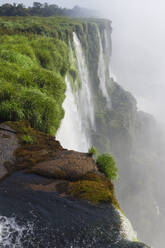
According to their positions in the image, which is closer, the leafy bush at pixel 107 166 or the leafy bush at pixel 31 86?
the leafy bush at pixel 107 166

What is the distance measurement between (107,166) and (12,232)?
9.32ft

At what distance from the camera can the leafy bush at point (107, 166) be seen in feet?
17.3

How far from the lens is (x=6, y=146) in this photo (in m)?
5.48

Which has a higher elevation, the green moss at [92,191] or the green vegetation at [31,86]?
the green vegetation at [31,86]

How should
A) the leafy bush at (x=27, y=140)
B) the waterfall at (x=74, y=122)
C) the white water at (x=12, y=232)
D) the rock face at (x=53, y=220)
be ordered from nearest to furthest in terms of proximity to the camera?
1. the white water at (x=12, y=232)
2. the rock face at (x=53, y=220)
3. the leafy bush at (x=27, y=140)
4. the waterfall at (x=74, y=122)

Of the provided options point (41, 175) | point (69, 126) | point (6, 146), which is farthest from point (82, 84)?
point (41, 175)

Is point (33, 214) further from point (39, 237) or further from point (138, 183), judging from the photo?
point (138, 183)

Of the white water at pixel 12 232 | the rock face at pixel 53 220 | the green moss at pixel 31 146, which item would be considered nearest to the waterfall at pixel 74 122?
the green moss at pixel 31 146

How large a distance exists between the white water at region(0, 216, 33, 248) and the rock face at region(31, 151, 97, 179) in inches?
55.9

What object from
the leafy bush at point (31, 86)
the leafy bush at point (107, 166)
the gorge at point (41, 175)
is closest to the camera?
the gorge at point (41, 175)

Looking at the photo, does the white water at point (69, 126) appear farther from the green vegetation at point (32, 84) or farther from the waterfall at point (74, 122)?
the green vegetation at point (32, 84)

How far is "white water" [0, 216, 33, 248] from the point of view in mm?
3102

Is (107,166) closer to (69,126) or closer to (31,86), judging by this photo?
(31,86)

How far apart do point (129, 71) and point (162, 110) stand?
126 feet
